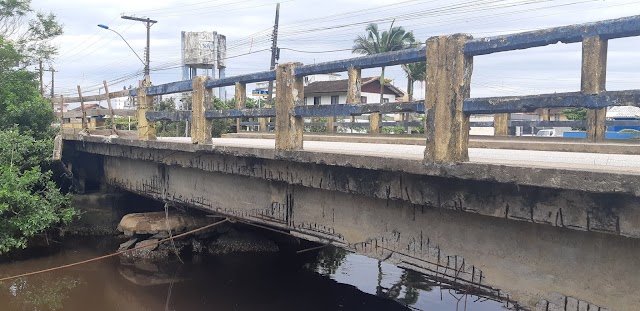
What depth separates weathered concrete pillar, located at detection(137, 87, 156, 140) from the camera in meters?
9.66

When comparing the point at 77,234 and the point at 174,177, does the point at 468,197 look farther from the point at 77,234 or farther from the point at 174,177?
the point at 77,234

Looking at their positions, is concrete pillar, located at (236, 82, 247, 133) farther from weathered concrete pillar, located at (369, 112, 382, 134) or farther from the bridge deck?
weathered concrete pillar, located at (369, 112, 382, 134)

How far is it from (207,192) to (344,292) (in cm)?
321

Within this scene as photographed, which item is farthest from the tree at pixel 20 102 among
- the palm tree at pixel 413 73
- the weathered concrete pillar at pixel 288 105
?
the palm tree at pixel 413 73

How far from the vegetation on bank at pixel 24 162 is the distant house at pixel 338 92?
2371cm

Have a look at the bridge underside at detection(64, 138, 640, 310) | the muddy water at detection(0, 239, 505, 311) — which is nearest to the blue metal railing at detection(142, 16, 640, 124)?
the bridge underside at detection(64, 138, 640, 310)

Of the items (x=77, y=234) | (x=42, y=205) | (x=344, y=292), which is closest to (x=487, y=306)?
(x=344, y=292)

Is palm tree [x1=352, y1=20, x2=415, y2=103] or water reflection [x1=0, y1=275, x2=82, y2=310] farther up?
palm tree [x1=352, y1=20, x2=415, y2=103]

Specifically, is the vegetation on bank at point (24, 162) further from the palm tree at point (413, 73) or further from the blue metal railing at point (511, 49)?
the palm tree at point (413, 73)

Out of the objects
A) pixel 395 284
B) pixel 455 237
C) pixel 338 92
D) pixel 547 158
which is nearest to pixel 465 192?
pixel 455 237

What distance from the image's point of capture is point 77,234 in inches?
524

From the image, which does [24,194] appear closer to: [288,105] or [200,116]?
[200,116]

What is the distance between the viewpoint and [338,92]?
38.6 m

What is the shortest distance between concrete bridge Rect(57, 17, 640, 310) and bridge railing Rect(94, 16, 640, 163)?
0.03 ft
